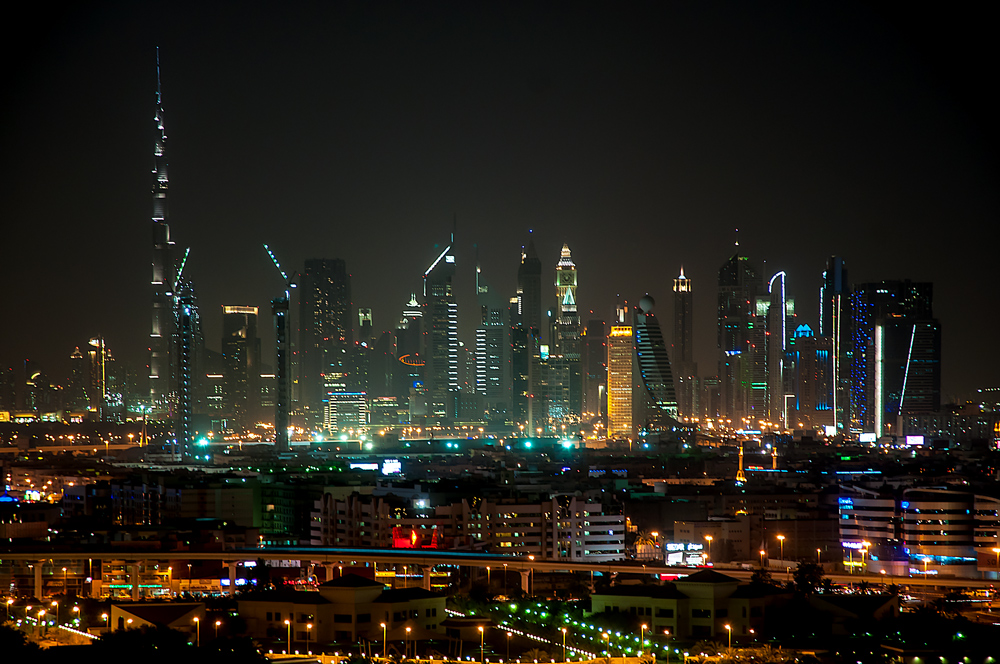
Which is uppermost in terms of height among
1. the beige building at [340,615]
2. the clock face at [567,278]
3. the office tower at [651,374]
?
the clock face at [567,278]

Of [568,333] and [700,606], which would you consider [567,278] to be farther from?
[700,606]

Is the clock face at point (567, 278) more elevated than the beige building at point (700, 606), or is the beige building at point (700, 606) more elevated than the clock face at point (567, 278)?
the clock face at point (567, 278)

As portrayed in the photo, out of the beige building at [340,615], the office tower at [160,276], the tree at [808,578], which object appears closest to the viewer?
the beige building at [340,615]

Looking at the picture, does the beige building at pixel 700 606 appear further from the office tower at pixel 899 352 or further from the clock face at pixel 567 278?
the clock face at pixel 567 278

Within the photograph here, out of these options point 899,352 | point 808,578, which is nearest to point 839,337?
point 899,352

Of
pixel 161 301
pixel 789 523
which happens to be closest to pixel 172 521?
pixel 789 523

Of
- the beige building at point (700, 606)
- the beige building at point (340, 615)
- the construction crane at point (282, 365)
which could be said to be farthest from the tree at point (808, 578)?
the construction crane at point (282, 365)
